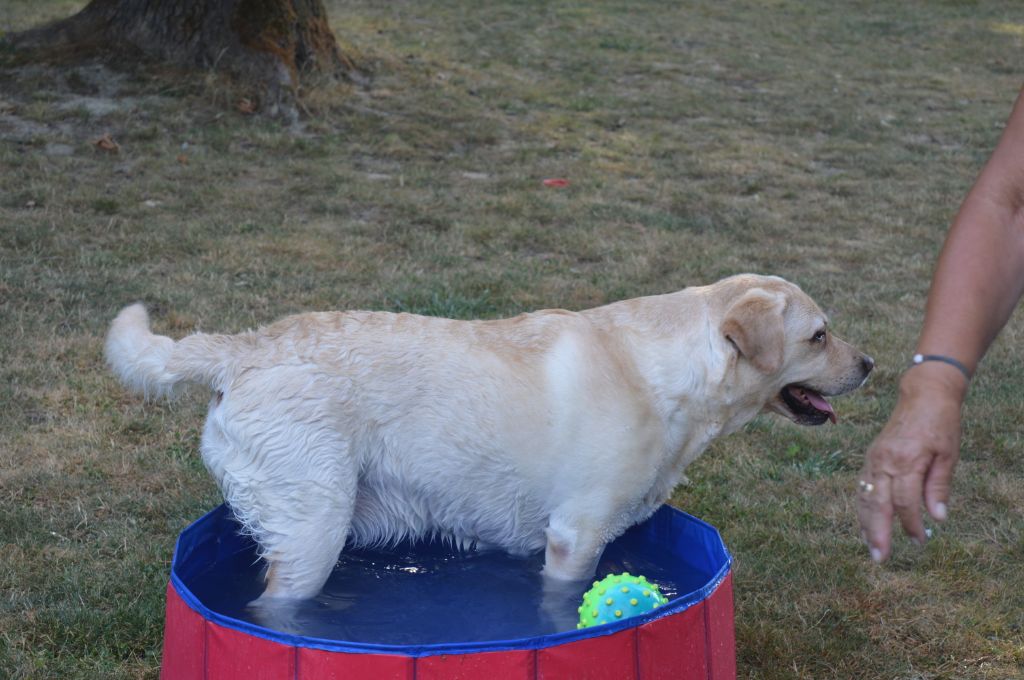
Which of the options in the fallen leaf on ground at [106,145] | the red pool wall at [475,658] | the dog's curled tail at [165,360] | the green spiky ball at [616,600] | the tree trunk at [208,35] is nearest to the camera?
the red pool wall at [475,658]

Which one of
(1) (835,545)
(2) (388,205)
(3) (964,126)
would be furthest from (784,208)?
(1) (835,545)

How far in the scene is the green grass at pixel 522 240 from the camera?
4.13 m

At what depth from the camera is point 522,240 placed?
8.78 meters

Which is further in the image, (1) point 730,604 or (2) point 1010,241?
(1) point 730,604

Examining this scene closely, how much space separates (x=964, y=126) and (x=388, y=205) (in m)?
8.20

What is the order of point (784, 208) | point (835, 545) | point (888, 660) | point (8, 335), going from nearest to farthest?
1. point (888, 660)
2. point (835, 545)
3. point (8, 335)
4. point (784, 208)

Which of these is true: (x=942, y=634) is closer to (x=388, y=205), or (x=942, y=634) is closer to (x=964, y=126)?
(x=388, y=205)

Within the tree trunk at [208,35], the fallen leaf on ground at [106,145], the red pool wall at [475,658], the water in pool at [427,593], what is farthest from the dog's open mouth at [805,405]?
the tree trunk at [208,35]

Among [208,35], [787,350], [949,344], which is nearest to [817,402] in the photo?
[787,350]

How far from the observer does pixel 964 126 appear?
13.7m

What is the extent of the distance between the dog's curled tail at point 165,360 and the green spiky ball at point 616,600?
1.39 m

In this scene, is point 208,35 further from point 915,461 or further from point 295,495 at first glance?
point 915,461

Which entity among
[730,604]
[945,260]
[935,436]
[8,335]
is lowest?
[8,335]

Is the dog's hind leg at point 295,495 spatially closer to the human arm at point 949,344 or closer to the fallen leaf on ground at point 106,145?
the human arm at point 949,344
